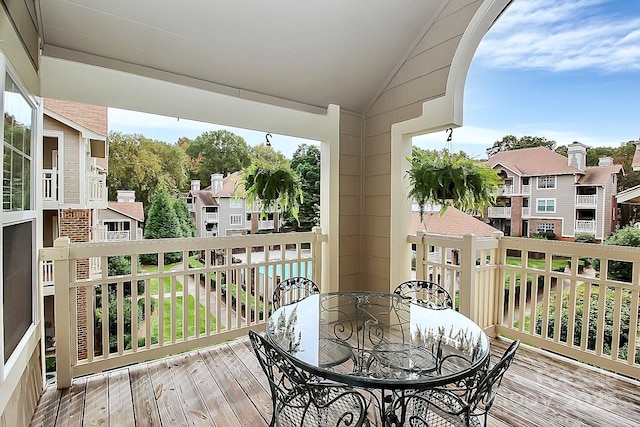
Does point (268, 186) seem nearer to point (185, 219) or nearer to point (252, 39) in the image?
point (185, 219)

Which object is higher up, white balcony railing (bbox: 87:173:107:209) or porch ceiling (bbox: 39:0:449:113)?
porch ceiling (bbox: 39:0:449:113)

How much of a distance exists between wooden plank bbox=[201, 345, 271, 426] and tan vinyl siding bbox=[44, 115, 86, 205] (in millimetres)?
1676

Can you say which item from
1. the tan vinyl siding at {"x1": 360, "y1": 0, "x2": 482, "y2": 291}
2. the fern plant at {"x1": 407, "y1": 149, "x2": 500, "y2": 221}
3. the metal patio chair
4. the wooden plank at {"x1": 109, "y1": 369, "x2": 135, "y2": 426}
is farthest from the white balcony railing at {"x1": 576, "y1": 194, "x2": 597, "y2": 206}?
the wooden plank at {"x1": 109, "y1": 369, "x2": 135, "y2": 426}

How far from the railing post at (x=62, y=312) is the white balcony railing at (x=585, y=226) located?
13.0 ft

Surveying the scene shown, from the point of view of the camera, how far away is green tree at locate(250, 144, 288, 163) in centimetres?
338

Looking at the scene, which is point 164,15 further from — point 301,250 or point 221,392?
point 221,392

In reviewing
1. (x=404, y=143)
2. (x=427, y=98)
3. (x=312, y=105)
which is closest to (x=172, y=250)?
(x=312, y=105)

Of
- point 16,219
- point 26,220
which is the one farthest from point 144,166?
point 16,219

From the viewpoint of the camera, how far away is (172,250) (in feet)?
9.25

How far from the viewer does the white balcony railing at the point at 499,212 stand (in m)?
3.14

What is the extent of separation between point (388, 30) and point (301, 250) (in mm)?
2314

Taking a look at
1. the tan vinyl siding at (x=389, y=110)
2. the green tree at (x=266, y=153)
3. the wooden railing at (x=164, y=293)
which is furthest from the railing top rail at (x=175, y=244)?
the green tree at (x=266, y=153)

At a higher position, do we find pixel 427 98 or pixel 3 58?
pixel 427 98

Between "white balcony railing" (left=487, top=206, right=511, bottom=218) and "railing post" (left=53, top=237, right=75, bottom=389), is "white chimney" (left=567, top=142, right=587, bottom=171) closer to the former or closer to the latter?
"white balcony railing" (left=487, top=206, right=511, bottom=218)
